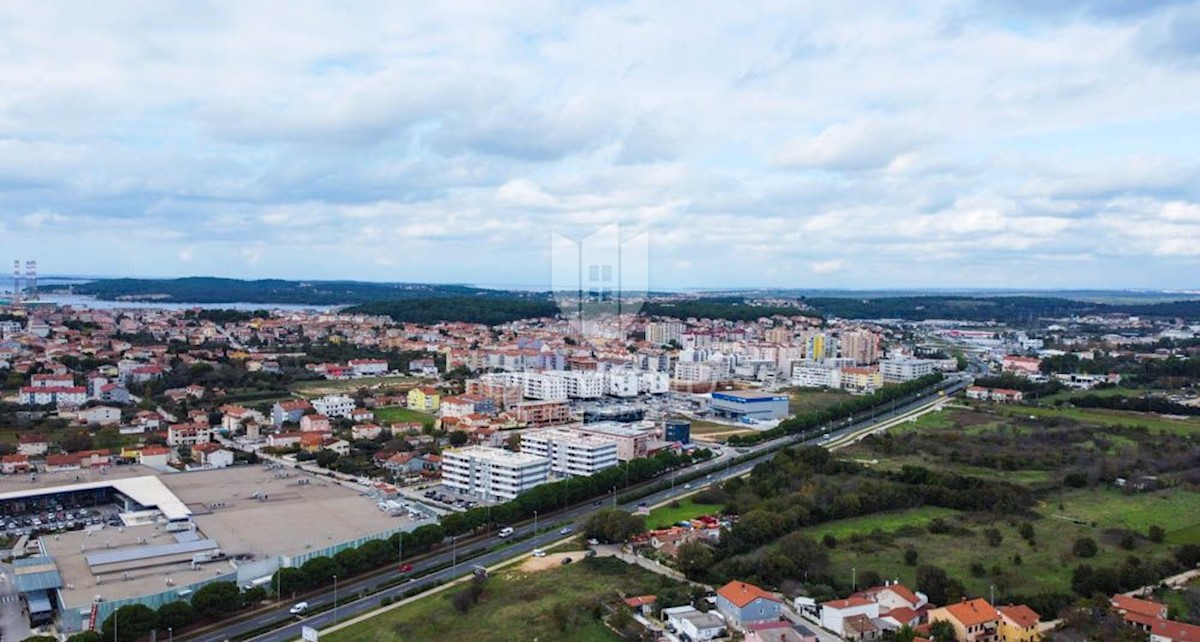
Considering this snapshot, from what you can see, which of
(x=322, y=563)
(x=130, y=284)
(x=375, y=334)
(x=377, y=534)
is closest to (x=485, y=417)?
(x=377, y=534)

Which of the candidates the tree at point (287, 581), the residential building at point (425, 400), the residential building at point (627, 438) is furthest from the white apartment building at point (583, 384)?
the tree at point (287, 581)

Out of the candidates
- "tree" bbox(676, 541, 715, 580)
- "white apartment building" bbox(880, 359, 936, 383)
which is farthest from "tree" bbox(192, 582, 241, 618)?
"white apartment building" bbox(880, 359, 936, 383)

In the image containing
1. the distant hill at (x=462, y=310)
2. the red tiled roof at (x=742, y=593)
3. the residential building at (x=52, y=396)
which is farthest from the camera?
the distant hill at (x=462, y=310)

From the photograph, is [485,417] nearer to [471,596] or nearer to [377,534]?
[377,534]

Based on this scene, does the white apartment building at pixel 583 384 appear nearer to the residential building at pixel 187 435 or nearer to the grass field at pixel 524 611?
the residential building at pixel 187 435

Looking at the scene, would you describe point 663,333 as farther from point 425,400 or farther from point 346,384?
point 425,400
